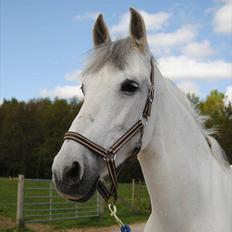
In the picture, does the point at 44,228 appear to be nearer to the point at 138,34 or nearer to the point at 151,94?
the point at 151,94

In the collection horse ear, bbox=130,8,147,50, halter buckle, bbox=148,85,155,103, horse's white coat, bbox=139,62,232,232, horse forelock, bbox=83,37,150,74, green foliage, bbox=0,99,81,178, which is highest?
green foliage, bbox=0,99,81,178

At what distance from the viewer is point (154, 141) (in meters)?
2.70

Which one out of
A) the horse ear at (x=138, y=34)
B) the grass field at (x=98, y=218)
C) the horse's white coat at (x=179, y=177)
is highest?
the horse ear at (x=138, y=34)

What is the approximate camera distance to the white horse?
2312mm

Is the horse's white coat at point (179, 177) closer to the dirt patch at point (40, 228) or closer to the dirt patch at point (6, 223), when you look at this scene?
the dirt patch at point (40, 228)

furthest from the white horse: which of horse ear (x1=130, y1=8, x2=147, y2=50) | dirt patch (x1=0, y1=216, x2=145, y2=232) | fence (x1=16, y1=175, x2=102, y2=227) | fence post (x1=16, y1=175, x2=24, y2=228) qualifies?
fence post (x1=16, y1=175, x2=24, y2=228)

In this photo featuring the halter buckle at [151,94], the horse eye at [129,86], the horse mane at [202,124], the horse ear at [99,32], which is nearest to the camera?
the horse eye at [129,86]

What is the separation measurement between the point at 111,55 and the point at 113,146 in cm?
63

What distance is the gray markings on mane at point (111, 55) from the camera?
2.52 m

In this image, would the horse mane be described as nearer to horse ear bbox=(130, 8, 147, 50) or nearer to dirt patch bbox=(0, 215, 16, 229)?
horse ear bbox=(130, 8, 147, 50)

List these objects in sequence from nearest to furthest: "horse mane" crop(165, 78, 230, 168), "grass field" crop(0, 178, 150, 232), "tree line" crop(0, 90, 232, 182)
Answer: "horse mane" crop(165, 78, 230, 168) < "grass field" crop(0, 178, 150, 232) < "tree line" crop(0, 90, 232, 182)

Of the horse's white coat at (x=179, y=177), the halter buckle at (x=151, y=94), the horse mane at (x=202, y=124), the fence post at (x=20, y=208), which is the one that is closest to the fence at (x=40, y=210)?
the fence post at (x=20, y=208)

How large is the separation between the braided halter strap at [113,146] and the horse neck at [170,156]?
0.38 ft

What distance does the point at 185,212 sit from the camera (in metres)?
2.62
